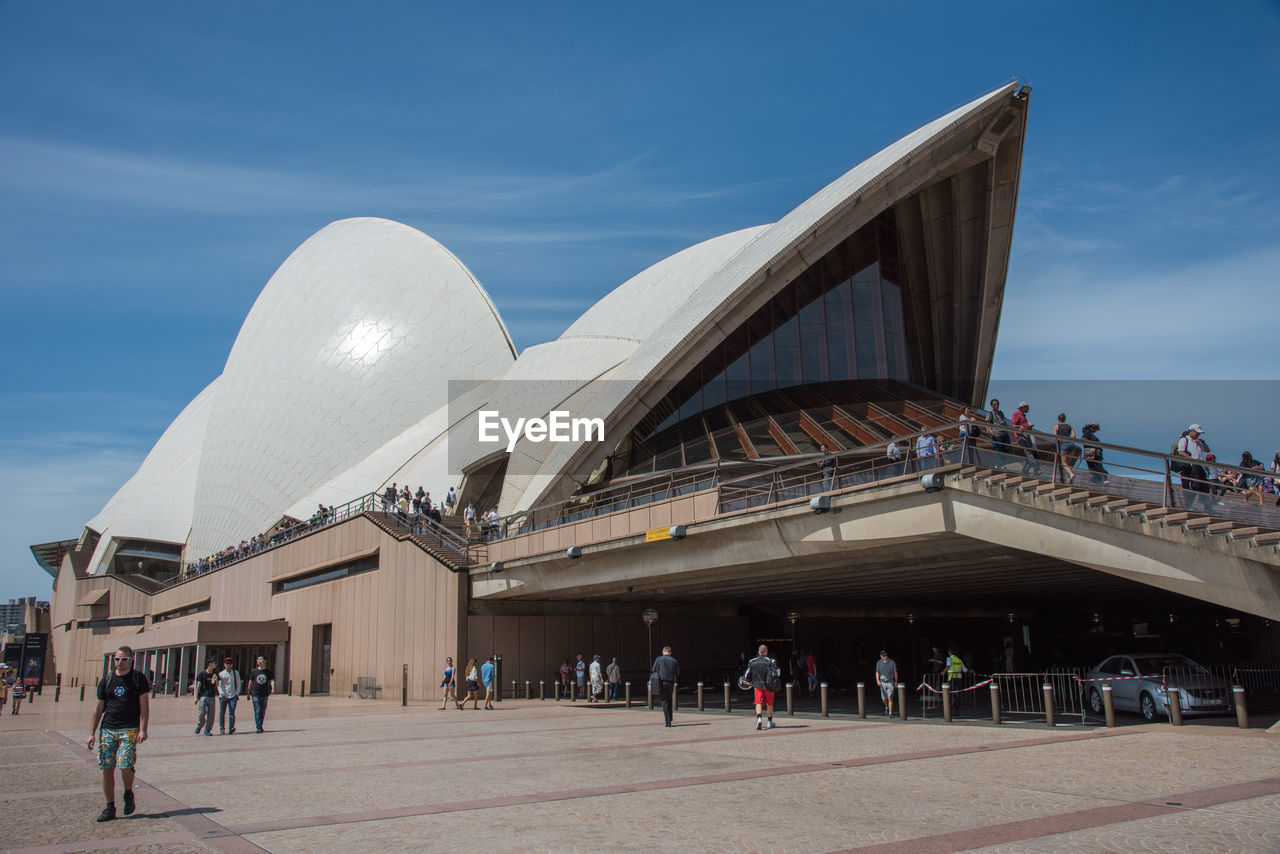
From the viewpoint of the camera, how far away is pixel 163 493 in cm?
5800

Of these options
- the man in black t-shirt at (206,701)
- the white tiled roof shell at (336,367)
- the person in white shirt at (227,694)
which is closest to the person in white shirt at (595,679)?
the person in white shirt at (227,694)

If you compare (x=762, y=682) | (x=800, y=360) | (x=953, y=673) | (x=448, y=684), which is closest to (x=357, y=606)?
(x=448, y=684)

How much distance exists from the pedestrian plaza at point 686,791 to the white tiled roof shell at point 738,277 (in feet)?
44.6

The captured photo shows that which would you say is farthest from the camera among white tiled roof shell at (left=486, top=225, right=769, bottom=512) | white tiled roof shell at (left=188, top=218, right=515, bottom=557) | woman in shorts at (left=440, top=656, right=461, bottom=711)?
white tiled roof shell at (left=188, top=218, right=515, bottom=557)

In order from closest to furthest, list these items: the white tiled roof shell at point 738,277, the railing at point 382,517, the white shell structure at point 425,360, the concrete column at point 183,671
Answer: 1. the white tiled roof shell at point 738,277
2. the railing at point 382,517
3. the white shell structure at point 425,360
4. the concrete column at point 183,671

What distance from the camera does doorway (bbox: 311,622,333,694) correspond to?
3222 cm

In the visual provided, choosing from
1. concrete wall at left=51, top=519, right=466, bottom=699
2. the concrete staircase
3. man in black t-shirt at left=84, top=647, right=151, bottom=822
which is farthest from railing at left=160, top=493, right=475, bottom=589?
man in black t-shirt at left=84, top=647, right=151, bottom=822

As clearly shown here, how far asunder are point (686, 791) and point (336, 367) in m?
39.4

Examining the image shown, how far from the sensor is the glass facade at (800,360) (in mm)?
27328

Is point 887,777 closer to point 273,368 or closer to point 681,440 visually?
point 681,440

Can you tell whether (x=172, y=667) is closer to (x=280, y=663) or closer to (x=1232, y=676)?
(x=280, y=663)

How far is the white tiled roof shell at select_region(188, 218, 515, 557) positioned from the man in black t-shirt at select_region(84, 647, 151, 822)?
3437cm

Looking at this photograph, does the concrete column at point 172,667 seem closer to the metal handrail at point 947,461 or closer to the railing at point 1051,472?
the metal handrail at point 947,461

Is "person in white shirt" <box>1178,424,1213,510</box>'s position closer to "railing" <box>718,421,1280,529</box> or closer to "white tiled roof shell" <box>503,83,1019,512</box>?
"railing" <box>718,421,1280,529</box>
